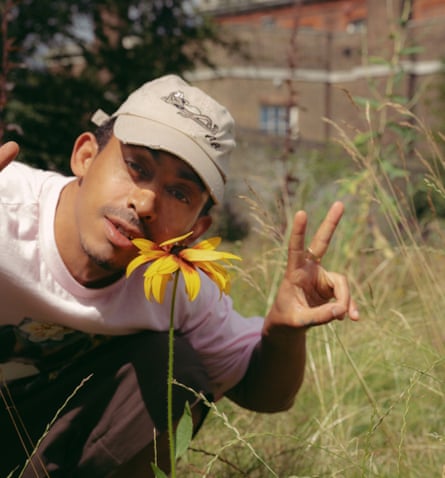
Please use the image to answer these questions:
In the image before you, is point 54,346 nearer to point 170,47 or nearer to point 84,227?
point 84,227

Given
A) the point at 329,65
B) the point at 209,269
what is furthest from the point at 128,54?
the point at 329,65

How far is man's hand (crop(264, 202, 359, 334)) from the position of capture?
141cm

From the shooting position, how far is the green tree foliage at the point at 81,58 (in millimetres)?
5621

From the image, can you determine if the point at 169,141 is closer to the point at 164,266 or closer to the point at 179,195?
the point at 179,195

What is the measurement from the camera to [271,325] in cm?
159

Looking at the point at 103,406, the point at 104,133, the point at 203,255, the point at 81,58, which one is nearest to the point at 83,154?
the point at 104,133

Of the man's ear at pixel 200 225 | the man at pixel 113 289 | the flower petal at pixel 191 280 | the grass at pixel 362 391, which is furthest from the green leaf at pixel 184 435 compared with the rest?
the man's ear at pixel 200 225

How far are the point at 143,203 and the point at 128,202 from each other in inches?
1.6

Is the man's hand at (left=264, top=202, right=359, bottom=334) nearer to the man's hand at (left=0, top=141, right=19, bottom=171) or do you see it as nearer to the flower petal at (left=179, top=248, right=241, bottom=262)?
the flower petal at (left=179, top=248, right=241, bottom=262)

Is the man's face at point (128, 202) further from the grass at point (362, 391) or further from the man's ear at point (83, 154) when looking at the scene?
the grass at point (362, 391)

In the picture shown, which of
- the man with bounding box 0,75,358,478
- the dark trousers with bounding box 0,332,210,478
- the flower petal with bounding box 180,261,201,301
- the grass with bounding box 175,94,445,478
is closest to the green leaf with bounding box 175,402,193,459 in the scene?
the flower petal with bounding box 180,261,201,301

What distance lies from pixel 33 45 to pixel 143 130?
4756 millimetres

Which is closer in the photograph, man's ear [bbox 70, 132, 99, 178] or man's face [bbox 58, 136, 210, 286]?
man's face [bbox 58, 136, 210, 286]

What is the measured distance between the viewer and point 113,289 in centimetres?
155
